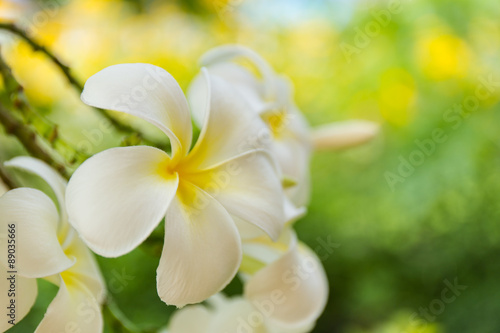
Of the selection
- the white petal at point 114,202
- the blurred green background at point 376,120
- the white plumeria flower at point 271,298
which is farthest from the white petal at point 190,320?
the blurred green background at point 376,120

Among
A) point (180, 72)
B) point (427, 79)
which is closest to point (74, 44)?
point (180, 72)

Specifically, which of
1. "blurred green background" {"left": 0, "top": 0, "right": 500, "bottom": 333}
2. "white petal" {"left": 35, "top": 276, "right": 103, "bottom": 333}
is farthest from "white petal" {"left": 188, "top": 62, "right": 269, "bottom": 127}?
"blurred green background" {"left": 0, "top": 0, "right": 500, "bottom": 333}

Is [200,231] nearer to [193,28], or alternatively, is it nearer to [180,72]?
[180,72]

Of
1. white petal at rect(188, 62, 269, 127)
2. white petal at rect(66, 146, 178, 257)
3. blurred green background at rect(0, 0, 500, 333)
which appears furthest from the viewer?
blurred green background at rect(0, 0, 500, 333)

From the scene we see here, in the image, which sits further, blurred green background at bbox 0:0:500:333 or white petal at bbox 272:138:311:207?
blurred green background at bbox 0:0:500:333

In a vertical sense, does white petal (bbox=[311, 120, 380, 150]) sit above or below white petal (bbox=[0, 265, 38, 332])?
below

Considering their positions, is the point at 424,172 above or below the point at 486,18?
below

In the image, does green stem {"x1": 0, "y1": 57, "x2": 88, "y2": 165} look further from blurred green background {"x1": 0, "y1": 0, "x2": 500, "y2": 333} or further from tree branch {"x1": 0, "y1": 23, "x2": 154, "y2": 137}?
blurred green background {"x1": 0, "y1": 0, "x2": 500, "y2": 333}

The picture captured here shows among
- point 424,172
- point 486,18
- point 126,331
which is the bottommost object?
point 424,172
